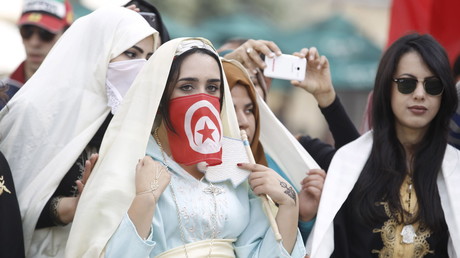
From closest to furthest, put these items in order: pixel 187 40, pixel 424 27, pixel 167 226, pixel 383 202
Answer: pixel 167 226, pixel 187 40, pixel 383 202, pixel 424 27

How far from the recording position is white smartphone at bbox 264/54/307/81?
181 inches

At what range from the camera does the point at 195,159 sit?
378cm

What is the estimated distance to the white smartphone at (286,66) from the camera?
459 centimetres

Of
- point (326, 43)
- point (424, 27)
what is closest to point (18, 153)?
point (424, 27)

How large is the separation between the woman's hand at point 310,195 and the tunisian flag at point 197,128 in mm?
699

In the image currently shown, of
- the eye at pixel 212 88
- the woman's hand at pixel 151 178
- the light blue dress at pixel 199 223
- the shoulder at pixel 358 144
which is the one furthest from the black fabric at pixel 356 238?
the woman's hand at pixel 151 178

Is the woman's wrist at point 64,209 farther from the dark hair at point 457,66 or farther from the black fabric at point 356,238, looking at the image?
the dark hair at point 457,66

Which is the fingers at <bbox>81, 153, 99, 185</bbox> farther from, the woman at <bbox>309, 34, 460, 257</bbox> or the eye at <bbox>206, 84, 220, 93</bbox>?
the woman at <bbox>309, 34, 460, 257</bbox>

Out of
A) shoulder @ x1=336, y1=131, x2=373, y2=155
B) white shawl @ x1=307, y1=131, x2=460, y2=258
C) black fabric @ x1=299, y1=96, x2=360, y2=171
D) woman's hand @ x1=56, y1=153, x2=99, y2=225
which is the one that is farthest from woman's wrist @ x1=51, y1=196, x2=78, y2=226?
black fabric @ x1=299, y1=96, x2=360, y2=171

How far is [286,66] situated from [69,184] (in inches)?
54.9

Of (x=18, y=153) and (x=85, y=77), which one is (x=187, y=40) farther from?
(x=18, y=153)

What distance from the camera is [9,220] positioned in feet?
12.1

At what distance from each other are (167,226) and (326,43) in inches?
460

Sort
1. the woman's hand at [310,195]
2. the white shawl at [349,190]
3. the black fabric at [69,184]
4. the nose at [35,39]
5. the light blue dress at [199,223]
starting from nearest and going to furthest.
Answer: the light blue dress at [199,223] → the black fabric at [69,184] → the white shawl at [349,190] → the woman's hand at [310,195] → the nose at [35,39]
